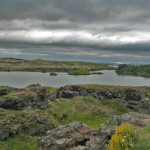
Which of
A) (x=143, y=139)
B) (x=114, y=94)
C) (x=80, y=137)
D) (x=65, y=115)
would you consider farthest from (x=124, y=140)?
(x=114, y=94)

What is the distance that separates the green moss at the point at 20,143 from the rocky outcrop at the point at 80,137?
38.7 ft

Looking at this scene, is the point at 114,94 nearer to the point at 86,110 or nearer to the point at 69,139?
the point at 86,110

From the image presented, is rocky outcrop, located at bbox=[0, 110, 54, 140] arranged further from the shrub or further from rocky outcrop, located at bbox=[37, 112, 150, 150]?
the shrub

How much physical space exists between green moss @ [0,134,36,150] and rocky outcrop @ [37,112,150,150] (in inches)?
464

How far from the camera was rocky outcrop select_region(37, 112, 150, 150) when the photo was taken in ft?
82.9

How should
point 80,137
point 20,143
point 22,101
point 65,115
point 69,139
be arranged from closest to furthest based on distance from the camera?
point 69,139
point 80,137
point 20,143
point 65,115
point 22,101

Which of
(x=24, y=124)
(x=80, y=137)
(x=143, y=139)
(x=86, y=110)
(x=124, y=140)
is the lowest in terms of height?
(x=86, y=110)

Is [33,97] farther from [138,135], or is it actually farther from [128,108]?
[138,135]

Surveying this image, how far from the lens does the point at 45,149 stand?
2777 centimetres

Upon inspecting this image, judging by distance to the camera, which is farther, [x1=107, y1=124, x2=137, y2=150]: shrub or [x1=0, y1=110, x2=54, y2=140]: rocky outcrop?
[x1=0, y1=110, x2=54, y2=140]: rocky outcrop

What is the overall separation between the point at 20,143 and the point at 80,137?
1583 cm

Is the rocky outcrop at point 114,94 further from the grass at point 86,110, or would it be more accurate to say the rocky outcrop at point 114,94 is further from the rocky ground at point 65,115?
the grass at point 86,110

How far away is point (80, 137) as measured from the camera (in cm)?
2883

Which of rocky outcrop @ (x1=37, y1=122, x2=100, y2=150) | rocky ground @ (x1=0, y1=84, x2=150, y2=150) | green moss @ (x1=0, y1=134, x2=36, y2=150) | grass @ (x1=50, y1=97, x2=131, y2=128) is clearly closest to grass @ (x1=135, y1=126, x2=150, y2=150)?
rocky ground @ (x1=0, y1=84, x2=150, y2=150)
